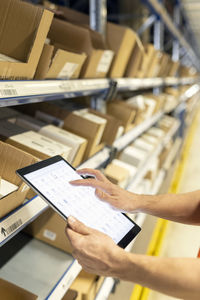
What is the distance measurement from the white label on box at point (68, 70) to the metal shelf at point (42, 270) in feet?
3.06

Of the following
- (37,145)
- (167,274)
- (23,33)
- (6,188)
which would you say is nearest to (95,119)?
(37,145)

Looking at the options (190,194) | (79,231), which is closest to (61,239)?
(190,194)

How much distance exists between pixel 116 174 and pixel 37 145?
35.1 inches

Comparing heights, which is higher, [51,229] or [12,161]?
[12,161]

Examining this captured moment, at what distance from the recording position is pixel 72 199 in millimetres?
1153

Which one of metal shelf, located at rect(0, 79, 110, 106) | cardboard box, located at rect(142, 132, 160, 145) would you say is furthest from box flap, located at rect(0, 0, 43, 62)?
cardboard box, located at rect(142, 132, 160, 145)

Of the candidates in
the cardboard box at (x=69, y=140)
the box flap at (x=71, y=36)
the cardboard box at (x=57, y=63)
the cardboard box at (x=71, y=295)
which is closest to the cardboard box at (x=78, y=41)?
the box flap at (x=71, y=36)

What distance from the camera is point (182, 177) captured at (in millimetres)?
5180

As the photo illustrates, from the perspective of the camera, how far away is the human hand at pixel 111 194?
129 cm

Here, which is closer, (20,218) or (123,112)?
(20,218)

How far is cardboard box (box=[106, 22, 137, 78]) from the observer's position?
7.15 feet

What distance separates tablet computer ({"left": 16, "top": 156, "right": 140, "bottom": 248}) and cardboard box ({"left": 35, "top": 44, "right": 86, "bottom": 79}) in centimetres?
36

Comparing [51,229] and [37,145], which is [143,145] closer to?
[51,229]

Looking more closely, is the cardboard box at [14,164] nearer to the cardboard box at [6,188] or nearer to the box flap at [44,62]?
the cardboard box at [6,188]
